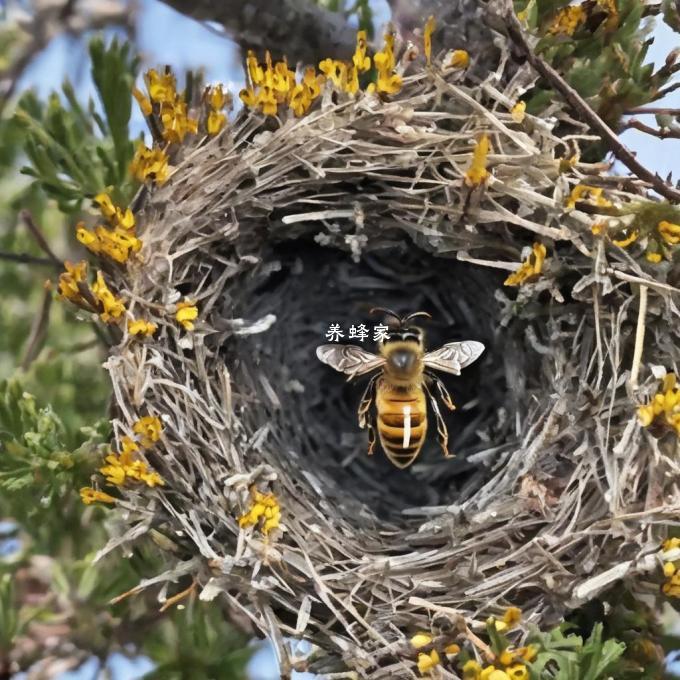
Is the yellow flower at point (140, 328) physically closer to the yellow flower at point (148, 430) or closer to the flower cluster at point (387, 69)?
the yellow flower at point (148, 430)

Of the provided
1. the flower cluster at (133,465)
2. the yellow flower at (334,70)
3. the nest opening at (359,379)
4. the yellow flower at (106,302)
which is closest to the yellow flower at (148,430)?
the flower cluster at (133,465)

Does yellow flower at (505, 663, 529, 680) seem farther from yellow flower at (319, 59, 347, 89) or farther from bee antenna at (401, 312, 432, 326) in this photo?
yellow flower at (319, 59, 347, 89)

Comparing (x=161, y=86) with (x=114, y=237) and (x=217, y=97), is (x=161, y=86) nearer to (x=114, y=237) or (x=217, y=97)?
(x=217, y=97)

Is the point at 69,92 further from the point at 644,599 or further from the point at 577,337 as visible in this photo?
the point at 644,599

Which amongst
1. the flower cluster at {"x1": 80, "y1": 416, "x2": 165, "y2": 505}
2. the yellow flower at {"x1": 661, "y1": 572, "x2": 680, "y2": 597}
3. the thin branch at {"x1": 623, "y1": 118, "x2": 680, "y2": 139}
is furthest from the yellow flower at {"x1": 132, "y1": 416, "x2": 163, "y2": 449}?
the thin branch at {"x1": 623, "y1": 118, "x2": 680, "y2": 139}

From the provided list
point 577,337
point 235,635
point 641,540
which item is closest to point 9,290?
point 235,635

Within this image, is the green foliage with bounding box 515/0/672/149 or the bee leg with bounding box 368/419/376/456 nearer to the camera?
the green foliage with bounding box 515/0/672/149
